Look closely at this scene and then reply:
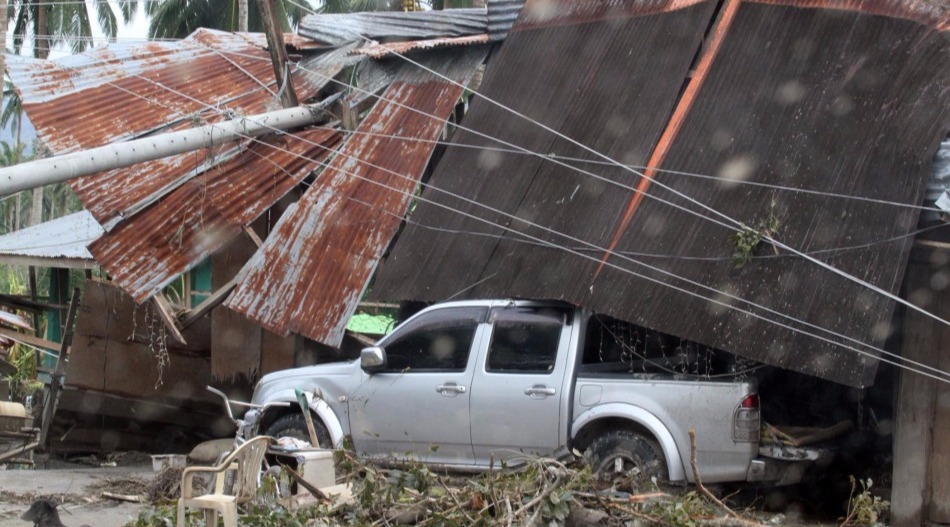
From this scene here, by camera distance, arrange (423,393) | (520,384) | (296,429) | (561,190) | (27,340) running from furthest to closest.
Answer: (27,340) → (561,190) → (296,429) → (423,393) → (520,384)

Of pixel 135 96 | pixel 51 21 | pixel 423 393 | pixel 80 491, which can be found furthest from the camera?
pixel 51 21

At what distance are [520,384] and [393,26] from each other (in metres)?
7.33

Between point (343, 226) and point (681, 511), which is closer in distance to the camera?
point (681, 511)

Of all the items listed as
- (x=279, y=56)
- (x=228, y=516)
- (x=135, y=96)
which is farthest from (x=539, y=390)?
(x=135, y=96)

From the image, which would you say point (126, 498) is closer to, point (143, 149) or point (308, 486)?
point (143, 149)

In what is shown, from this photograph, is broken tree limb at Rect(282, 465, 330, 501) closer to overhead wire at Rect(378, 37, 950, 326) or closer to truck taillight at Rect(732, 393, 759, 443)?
truck taillight at Rect(732, 393, 759, 443)

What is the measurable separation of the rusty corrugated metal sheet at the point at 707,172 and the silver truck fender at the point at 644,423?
760 mm

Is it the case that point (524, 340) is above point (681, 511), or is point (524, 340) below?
above

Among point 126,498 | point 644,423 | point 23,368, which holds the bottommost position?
point 23,368

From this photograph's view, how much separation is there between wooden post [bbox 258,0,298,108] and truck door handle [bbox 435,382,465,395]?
496 centimetres

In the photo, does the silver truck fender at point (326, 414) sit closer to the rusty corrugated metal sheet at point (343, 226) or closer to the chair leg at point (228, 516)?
the rusty corrugated metal sheet at point (343, 226)

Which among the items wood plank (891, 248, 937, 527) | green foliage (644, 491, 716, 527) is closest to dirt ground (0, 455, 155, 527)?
green foliage (644, 491, 716, 527)

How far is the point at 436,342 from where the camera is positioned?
9.74m

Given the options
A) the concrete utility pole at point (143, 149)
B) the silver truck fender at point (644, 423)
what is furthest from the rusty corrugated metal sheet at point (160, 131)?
the silver truck fender at point (644, 423)
